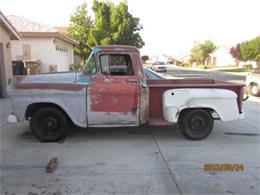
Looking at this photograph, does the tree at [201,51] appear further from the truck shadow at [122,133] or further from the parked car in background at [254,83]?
the truck shadow at [122,133]

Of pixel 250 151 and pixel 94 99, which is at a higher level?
pixel 94 99

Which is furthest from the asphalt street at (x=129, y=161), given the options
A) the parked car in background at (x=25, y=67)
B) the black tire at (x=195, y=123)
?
the parked car in background at (x=25, y=67)

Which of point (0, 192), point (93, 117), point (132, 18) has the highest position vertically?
point (132, 18)

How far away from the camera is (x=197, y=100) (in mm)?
6605

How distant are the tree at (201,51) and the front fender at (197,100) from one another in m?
86.7

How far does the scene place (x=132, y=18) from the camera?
3525cm

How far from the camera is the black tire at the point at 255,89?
49.6 ft

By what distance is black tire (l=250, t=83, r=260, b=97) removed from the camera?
15.1 meters

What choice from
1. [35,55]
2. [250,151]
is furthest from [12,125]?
[35,55]

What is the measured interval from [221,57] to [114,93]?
82.4m

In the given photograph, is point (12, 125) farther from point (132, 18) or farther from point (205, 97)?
point (132, 18)

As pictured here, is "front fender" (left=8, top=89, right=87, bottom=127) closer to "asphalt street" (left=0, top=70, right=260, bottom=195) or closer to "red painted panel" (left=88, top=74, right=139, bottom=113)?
"red painted panel" (left=88, top=74, right=139, bottom=113)

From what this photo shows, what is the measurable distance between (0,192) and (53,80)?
2859mm

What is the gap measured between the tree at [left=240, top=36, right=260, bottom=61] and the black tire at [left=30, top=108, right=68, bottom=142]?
51.9 metres
